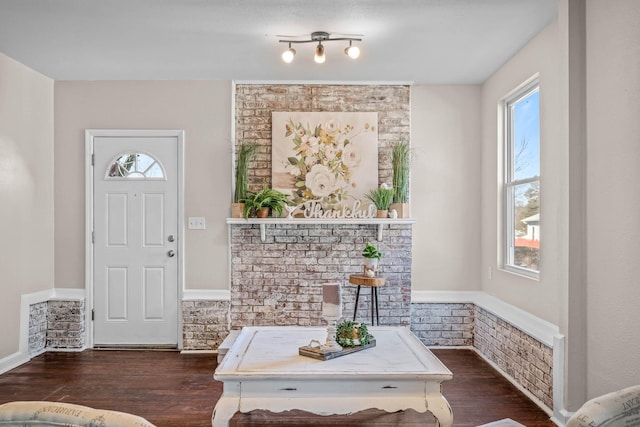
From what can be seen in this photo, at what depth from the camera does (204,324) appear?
4406 millimetres

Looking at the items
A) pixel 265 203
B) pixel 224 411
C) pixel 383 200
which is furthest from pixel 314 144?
pixel 224 411

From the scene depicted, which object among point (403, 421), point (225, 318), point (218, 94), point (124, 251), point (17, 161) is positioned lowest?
point (403, 421)

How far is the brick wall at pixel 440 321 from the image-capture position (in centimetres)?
453

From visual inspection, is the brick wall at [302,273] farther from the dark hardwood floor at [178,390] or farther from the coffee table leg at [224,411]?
the coffee table leg at [224,411]

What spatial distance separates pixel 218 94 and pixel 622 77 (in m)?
3.41

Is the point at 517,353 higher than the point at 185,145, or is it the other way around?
the point at 185,145

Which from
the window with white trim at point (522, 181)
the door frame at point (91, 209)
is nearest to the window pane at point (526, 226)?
the window with white trim at point (522, 181)

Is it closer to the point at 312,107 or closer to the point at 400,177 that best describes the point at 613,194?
the point at 400,177

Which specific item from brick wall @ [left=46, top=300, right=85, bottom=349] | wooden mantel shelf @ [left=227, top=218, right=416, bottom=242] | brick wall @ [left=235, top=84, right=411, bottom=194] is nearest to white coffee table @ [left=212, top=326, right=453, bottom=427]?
wooden mantel shelf @ [left=227, top=218, right=416, bottom=242]

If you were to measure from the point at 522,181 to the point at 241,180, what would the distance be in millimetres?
2541

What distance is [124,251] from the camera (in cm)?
448

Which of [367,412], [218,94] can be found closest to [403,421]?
[367,412]

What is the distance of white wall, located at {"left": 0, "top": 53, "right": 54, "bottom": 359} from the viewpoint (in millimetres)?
3844

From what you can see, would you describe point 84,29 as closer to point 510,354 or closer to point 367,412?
point 367,412
